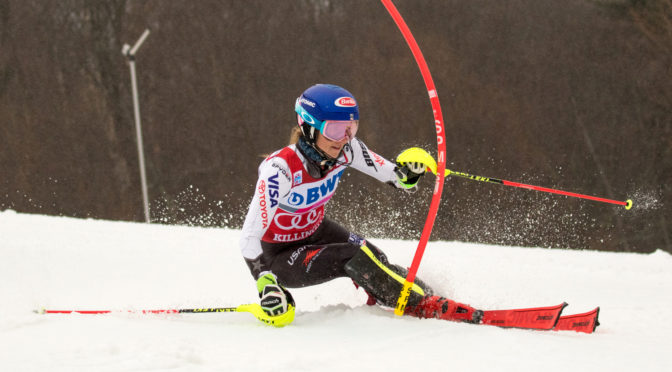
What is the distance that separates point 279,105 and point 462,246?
4741 mm

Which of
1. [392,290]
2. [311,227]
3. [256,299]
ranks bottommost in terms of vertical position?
[256,299]

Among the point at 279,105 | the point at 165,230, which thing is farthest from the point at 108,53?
the point at 165,230

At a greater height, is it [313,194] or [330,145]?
[330,145]

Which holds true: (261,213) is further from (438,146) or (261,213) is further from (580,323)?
(580,323)

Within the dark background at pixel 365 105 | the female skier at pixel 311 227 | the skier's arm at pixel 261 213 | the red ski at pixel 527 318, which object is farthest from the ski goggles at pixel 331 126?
the dark background at pixel 365 105

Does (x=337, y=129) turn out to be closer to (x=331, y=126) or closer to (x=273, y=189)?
(x=331, y=126)

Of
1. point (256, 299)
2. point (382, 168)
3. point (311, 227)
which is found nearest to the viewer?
Result: point (311, 227)

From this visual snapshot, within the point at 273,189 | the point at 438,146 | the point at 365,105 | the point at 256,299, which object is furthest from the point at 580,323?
the point at 365,105

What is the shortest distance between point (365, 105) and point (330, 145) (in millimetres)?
6289

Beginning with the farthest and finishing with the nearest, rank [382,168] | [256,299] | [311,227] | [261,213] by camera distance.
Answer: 1. [256,299]
2. [382,168]
3. [311,227]
4. [261,213]

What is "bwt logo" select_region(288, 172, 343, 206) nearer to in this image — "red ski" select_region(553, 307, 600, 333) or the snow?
the snow

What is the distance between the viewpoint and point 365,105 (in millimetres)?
9086

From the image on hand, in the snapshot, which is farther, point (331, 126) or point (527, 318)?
point (331, 126)

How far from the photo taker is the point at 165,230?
21.4ft
